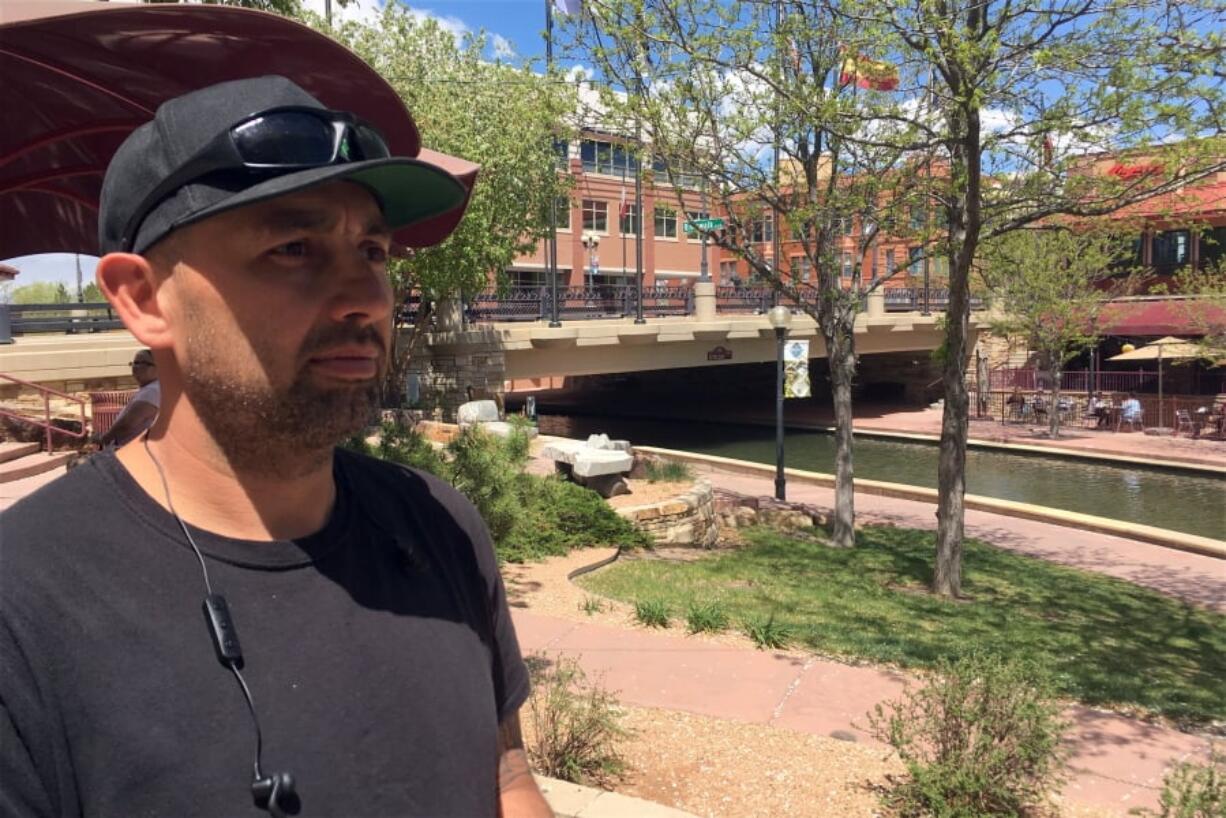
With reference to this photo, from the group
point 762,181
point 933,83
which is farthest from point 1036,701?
point 762,181

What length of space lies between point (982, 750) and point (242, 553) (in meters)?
3.61

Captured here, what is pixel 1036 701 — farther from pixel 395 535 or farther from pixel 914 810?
pixel 395 535

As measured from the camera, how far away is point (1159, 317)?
33.8 m

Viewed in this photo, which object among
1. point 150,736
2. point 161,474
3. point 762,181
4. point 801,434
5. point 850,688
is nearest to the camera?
point 150,736

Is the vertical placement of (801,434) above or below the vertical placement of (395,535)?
below

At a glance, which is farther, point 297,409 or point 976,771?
point 976,771

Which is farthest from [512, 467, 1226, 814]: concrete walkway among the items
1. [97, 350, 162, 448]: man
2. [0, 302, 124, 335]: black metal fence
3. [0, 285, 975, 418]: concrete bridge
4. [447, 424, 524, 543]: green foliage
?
[0, 302, 124, 335]: black metal fence

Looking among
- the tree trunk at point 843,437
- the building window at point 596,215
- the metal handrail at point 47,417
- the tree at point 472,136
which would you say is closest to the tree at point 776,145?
the tree trunk at point 843,437

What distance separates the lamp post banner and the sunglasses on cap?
49.9 ft

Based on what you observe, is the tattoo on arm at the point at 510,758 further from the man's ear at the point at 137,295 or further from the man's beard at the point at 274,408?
the man's ear at the point at 137,295

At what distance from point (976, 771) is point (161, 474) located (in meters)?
3.67

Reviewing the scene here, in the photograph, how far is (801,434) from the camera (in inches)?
1198

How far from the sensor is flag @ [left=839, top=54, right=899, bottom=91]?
10.0 meters

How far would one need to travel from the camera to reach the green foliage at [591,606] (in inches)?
307
